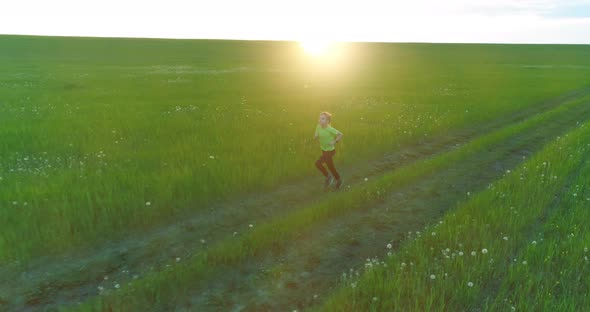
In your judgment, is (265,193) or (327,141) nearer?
(265,193)

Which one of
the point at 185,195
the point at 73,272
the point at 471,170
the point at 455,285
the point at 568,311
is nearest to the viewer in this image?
the point at 568,311

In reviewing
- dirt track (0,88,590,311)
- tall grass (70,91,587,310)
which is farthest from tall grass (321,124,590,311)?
tall grass (70,91,587,310)

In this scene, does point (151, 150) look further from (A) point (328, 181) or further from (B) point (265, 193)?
(A) point (328, 181)

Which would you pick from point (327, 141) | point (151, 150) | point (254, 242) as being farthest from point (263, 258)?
point (151, 150)

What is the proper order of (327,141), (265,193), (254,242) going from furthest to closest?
1. (327,141)
2. (265,193)
3. (254,242)

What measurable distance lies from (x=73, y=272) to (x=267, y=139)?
23.4 ft

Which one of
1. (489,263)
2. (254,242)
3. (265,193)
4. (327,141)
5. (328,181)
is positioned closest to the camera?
(489,263)

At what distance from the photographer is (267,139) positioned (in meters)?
11.3

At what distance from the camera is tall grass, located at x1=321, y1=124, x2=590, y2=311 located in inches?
165

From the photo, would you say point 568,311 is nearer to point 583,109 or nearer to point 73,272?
point 73,272

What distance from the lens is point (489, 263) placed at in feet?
15.9

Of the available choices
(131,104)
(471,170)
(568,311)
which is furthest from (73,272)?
(131,104)

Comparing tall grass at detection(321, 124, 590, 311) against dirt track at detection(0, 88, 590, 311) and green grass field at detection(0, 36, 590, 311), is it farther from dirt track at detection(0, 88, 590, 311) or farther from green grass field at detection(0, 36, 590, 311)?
dirt track at detection(0, 88, 590, 311)

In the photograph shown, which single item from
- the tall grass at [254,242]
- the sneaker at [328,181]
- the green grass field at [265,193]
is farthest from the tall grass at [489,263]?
the sneaker at [328,181]
